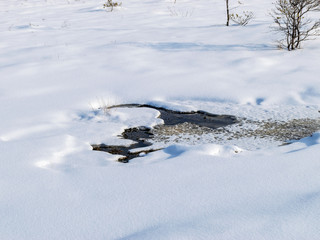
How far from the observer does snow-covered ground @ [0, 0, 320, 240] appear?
2275mm

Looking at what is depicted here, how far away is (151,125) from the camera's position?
14.2ft

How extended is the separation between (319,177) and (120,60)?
4598 millimetres

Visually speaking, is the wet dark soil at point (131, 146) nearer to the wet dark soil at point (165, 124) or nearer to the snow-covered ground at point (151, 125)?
the wet dark soil at point (165, 124)

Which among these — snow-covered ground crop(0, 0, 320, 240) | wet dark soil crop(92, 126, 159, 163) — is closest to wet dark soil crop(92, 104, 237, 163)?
wet dark soil crop(92, 126, 159, 163)

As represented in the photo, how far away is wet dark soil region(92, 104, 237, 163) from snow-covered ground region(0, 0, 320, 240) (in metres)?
0.11

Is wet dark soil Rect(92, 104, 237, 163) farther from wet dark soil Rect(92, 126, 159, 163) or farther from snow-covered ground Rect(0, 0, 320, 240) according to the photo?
snow-covered ground Rect(0, 0, 320, 240)

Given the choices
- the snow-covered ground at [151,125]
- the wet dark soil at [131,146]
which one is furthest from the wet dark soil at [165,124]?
the snow-covered ground at [151,125]

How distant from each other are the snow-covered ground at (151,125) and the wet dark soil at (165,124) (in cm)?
11

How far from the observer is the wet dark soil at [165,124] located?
12.2ft

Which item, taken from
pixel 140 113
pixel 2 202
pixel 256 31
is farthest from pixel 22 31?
pixel 2 202

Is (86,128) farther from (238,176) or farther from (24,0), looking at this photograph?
(24,0)

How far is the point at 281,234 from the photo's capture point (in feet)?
6.72

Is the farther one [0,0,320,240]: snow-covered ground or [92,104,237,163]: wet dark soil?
[92,104,237,163]: wet dark soil

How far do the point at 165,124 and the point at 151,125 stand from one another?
168mm
